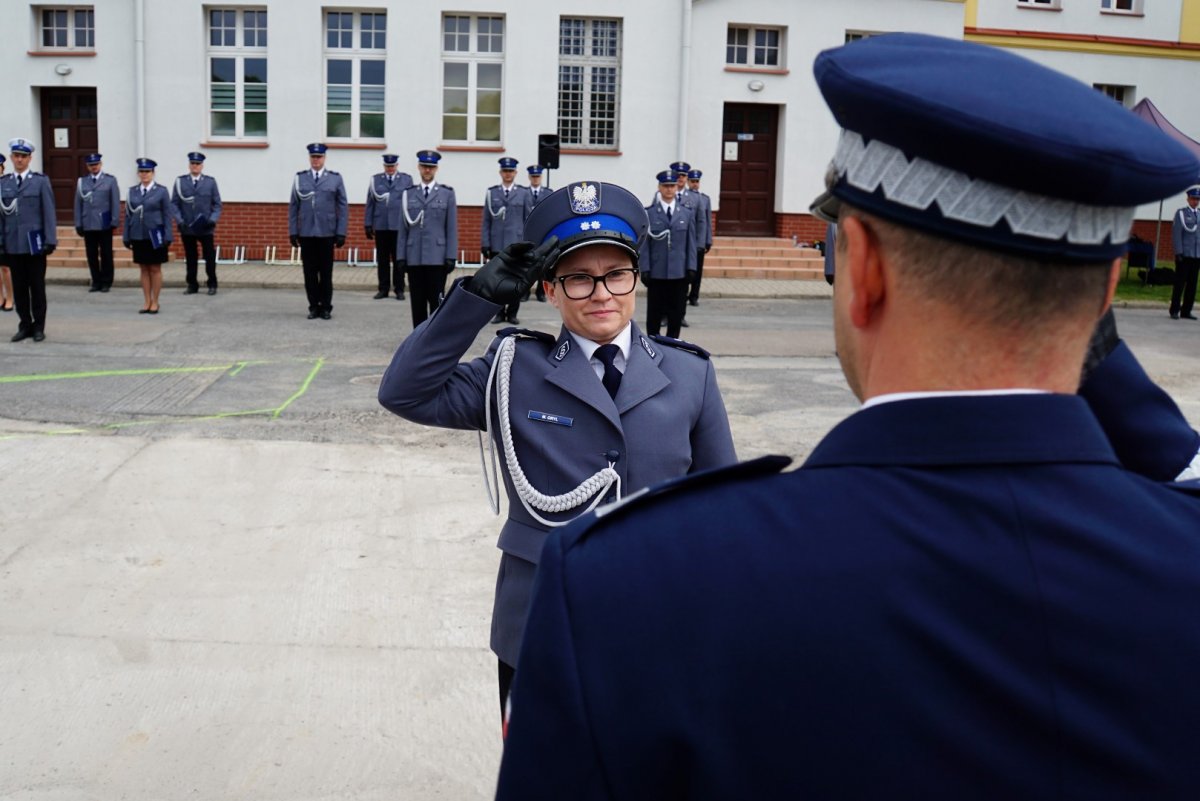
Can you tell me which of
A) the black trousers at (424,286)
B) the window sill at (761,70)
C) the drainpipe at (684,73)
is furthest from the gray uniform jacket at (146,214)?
the window sill at (761,70)

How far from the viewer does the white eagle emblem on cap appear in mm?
3221

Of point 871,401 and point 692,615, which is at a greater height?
point 871,401

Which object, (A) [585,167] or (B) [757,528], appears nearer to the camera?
(B) [757,528]

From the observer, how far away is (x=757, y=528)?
3.89 feet

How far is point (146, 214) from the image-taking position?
1827 centimetres

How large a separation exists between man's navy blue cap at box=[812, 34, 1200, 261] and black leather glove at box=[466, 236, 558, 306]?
6.20 ft

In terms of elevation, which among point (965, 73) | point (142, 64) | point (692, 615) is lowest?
point (692, 615)

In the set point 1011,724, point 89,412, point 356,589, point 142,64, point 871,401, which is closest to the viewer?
point 1011,724

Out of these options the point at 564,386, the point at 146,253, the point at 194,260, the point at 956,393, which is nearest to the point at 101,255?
the point at 194,260

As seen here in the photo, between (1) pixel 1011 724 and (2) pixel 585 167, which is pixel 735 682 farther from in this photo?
(2) pixel 585 167

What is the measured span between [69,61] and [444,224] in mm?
11011

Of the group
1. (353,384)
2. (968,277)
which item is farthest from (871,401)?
(353,384)

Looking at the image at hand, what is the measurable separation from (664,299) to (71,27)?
1412 centimetres

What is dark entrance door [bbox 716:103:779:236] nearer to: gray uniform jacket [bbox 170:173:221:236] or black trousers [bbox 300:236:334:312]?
gray uniform jacket [bbox 170:173:221:236]
